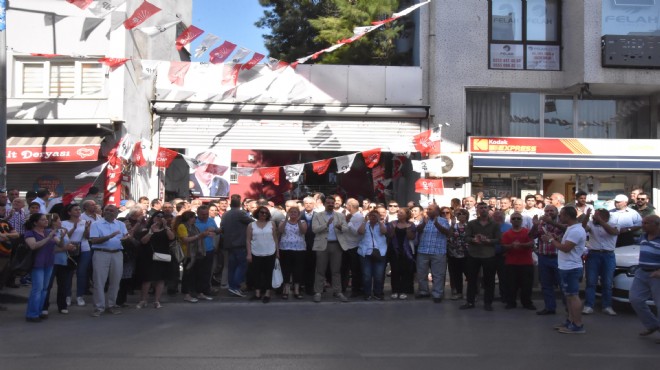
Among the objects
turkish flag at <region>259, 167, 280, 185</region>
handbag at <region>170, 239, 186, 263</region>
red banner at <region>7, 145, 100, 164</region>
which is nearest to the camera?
handbag at <region>170, 239, 186, 263</region>

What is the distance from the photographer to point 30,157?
15602 millimetres

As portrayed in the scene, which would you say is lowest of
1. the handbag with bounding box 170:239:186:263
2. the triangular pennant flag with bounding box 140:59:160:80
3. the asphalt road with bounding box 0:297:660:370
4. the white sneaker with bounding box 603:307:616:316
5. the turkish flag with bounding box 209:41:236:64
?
the asphalt road with bounding box 0:297:660:370

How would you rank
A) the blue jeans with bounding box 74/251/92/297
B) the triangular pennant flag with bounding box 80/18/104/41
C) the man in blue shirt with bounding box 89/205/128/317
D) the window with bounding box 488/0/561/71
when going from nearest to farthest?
the man in blue shirt with bounding box 89/205/128/317 → the blue jeans with bounding box 74/251/92/297 → the triangular pennant flag with bounding box 80/18/104/41 → the window with bounding box 488/0/561/71

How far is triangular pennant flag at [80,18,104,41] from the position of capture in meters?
15.8

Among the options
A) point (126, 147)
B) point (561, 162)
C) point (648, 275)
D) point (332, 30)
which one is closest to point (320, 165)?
point (332, 30)

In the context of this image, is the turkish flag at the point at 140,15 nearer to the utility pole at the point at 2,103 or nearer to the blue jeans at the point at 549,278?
the utility pole at the point at 2,103

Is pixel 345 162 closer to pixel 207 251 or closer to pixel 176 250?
pixel 207 251

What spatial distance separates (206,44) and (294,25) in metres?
A: 7.84

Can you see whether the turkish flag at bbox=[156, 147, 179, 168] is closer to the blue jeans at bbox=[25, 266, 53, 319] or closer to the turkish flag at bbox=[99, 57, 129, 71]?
the turkish flag at bbox=[99, 57, 129, 71]

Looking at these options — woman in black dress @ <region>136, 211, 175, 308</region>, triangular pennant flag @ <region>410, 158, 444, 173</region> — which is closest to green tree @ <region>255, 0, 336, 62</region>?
triangular pennant flag @ <region>410, 158, 444, 173</region>

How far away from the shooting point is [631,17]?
17000 mm

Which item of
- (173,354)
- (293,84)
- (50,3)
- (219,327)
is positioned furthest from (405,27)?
(173,354)

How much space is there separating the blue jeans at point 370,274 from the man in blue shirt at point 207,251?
2747 millimetres

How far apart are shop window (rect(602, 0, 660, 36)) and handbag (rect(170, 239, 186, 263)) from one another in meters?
12.9
